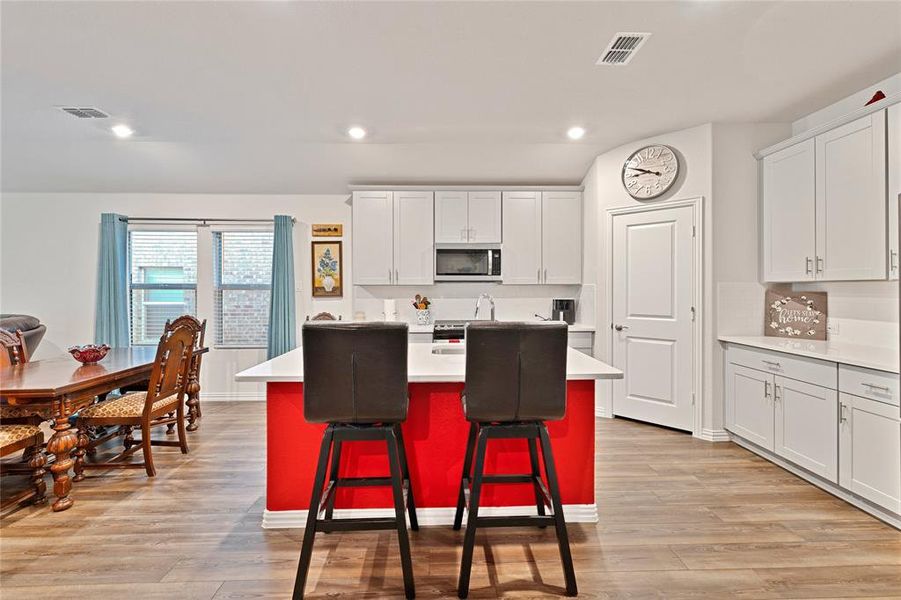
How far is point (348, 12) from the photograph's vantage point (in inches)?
89.8

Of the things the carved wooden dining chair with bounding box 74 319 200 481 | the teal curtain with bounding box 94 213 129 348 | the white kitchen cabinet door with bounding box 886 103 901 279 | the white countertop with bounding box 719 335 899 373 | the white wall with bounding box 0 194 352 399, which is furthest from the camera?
the white wall with bounding box 0 194 352 399

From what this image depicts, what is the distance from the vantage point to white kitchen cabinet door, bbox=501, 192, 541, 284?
4.91 m

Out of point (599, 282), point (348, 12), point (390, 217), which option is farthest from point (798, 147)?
point (390, 217)

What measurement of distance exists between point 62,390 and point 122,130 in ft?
8.32


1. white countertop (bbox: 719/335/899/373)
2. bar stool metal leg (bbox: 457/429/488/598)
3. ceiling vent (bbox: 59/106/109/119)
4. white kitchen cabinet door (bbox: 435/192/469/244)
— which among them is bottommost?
bar stool metal leg (bbox: 457/429/488/598)

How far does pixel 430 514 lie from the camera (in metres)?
2.37

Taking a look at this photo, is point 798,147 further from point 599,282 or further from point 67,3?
point 67,3

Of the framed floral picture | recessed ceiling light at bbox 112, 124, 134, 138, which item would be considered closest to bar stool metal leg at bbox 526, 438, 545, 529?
the framed floral picture

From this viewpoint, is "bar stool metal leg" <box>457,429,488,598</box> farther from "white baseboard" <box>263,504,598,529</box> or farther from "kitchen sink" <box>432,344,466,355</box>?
"kitchen sink" <box>432,344,466,355</box>

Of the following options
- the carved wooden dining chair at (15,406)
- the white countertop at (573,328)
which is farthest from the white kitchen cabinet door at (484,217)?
the carved wooden dining chair at (15,406)

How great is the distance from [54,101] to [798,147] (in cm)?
544

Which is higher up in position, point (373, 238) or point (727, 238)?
point (373, 238)

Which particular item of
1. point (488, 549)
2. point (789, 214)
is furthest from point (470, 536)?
point (789, 214)

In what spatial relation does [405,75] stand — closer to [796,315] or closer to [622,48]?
[622,48]
